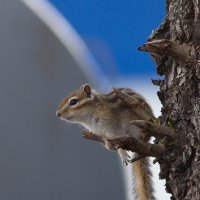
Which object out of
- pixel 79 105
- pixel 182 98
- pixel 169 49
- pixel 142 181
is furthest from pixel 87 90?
pixel 169 49

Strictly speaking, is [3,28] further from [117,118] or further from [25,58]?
[117,118]

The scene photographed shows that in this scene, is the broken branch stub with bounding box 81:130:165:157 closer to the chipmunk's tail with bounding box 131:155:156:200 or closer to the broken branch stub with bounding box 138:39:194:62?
the broken branch stub with bounding box 138:39:194:62

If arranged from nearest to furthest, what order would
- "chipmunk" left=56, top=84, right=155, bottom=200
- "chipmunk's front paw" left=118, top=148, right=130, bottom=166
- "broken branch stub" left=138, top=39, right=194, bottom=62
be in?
"broken branch stub" left=138, top=39, right=194, bottom=62 < "chipmunk's front paw" left=118, top=148, right=130, bottom=166 < "chipmunk" left=56, top=84, right=155, bottom=200

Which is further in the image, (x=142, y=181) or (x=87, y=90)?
(x=87, y=90)

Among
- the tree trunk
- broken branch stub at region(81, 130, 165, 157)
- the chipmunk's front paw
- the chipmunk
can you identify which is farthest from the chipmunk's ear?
broken branch stub at region(81, 130, 165, 157)

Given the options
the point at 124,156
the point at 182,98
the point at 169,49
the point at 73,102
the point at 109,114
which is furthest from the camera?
the point at 73,102

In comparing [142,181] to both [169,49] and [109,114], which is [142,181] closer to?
[109,114]
